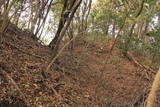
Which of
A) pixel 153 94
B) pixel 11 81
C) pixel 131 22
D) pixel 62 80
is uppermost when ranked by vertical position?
pixel 131 22

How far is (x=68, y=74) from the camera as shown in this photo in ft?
36.0

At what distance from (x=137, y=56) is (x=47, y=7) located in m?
7.48

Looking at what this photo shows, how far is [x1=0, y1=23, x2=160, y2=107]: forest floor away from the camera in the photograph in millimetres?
7464

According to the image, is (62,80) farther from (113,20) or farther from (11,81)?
(113,20)

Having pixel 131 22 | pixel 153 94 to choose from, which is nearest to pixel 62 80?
pixel 131 22

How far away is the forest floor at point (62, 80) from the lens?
24.5 feet

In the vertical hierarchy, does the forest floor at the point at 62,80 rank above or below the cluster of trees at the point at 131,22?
below

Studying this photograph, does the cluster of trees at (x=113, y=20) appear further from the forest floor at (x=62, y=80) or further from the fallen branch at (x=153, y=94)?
the fallen branch at (x=153, y=94)

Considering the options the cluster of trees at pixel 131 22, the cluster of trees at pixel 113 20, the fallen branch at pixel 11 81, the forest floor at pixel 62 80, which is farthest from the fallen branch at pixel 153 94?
the cluster of trees at pixel 131 22

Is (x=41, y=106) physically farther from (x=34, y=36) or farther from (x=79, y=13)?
(x=79, y=13)

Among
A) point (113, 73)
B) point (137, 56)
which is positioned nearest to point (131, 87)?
point (113, 73)

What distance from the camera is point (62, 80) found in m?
9.85

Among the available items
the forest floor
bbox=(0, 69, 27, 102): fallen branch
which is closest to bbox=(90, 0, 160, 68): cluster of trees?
the forest floor

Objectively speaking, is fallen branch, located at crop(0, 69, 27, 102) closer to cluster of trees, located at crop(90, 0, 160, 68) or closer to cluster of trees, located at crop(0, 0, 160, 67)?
cluster of trees, located at crop(0, 0, 160, 67)
